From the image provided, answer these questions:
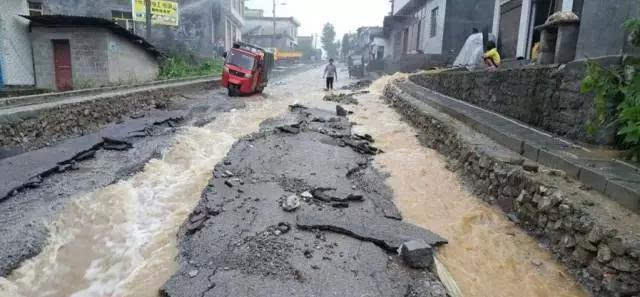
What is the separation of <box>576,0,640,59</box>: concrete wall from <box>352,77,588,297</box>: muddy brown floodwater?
250 centimetres

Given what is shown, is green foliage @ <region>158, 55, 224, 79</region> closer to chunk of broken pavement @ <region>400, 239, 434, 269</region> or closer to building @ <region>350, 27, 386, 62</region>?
chunk of broken pavement @ <region>400, 239, 434, 269</region>

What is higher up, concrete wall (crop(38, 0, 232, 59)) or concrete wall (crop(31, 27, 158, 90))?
concrete wall (crop(38, 0, 232, 59))

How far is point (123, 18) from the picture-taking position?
24078mm

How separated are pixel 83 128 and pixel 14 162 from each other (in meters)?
3.10

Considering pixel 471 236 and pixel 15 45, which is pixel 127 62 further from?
pixel 471 236

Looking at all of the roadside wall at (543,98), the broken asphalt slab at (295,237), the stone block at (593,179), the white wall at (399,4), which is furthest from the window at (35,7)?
the white wall at (399,4)

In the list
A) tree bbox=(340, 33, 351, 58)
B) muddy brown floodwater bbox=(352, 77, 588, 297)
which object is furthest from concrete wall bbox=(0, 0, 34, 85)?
tree bbox=(340, 33, 351, 58)

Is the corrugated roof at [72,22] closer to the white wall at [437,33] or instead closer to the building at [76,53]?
the building at [76,53]

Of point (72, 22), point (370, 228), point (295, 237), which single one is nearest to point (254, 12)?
point (72, 22)

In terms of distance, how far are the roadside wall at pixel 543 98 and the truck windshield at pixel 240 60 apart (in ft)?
31.4

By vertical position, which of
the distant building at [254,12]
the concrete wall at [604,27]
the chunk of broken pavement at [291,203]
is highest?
the distant building at [254,12]

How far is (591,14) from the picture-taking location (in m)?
6.16

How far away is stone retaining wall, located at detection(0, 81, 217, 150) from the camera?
7.29m

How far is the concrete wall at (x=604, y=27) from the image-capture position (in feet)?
17.9
